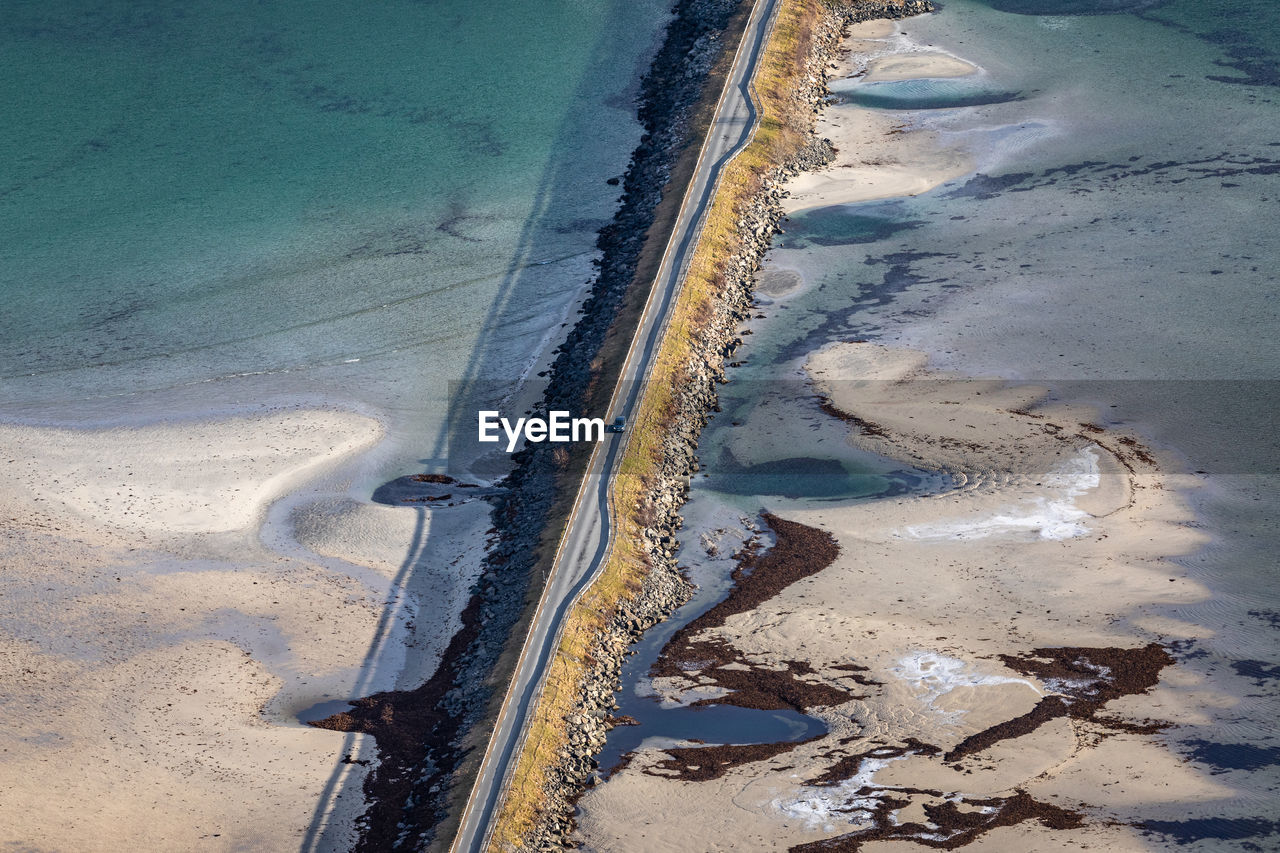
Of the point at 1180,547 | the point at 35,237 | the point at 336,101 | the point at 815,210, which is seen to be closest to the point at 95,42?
the point at 336,101

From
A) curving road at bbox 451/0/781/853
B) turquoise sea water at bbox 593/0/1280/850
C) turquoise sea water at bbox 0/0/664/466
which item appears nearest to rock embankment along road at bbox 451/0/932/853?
curving road at bbox 451/0/781/853

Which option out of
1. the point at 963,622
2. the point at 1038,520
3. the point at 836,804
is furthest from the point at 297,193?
the point at 836,804

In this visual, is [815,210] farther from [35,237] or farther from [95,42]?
[95,42]

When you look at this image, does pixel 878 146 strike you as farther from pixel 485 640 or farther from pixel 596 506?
pixel 485 640

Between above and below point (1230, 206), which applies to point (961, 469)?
below

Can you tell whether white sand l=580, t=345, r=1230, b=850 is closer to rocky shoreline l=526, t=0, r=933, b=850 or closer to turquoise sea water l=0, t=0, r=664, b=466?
rocky shoreline l=526, t=0, r=933, b=850

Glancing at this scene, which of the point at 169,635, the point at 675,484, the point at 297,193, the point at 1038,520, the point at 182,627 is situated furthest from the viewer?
the point at 297,193
